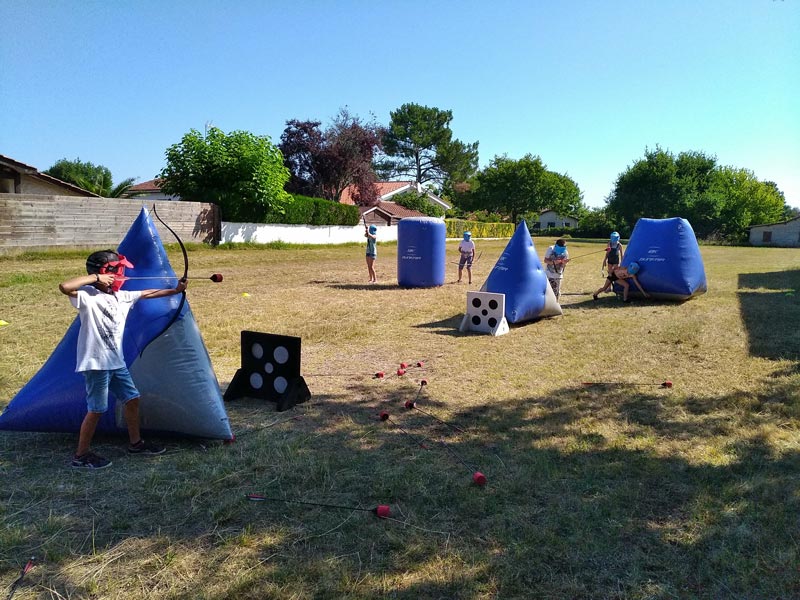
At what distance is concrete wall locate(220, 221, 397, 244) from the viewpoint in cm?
2617

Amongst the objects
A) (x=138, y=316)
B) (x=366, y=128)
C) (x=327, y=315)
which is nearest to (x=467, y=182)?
(x=366, y=128)

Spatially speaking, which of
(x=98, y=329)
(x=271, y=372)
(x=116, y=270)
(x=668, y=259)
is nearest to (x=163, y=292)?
(x=116, y=270)

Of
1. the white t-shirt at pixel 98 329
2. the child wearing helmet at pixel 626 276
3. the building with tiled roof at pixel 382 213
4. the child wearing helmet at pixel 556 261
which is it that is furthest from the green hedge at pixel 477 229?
the white t-shirt at pixel 98 329

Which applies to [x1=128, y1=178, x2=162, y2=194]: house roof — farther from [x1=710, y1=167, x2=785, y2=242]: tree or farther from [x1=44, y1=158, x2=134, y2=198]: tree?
[x1=710, y1=167, x2=785, y2=242]: tree

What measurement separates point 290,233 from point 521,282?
71.0 feet

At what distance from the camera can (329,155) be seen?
42.4 metres

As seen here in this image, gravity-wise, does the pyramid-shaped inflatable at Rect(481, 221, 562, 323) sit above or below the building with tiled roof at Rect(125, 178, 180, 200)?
below

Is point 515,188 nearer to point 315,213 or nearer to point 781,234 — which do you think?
point 781,234

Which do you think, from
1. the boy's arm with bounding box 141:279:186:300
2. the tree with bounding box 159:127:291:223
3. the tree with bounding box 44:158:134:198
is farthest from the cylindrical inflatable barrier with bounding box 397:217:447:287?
the tree with bounding box 44:158:134:198

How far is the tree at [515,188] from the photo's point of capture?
6919 cm

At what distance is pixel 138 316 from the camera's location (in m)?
4.52

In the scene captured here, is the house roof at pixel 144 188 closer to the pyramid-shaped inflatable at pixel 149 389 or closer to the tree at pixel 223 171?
the tree at pixel 223 171

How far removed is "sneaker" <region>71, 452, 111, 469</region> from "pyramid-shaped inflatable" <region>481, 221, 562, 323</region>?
23.1 ft

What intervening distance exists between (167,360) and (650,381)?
17.5 feet
